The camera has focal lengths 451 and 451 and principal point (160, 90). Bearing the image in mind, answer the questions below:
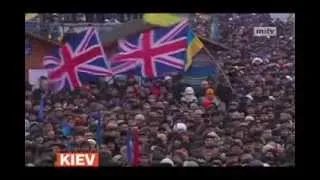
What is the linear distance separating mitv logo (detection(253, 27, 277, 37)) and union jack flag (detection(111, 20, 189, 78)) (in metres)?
0.57

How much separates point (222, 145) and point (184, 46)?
0.87 meters

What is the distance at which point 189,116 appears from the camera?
12.1ft

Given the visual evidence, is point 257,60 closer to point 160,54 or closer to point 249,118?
point 249,118

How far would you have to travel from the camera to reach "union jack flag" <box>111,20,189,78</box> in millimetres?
3701

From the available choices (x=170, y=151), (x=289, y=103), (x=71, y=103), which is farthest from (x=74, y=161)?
(x=289, y=103)

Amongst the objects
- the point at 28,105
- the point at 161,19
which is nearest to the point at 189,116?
the point at 161,19

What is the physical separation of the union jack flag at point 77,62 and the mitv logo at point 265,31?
1.25 metres

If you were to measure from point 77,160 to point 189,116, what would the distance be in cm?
99

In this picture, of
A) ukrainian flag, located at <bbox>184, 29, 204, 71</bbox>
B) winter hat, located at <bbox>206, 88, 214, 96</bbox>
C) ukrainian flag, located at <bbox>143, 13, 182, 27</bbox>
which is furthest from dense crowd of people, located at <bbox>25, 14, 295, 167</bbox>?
ukrainian flag, located at <bbox>143, 13, 182, 27</bbox>

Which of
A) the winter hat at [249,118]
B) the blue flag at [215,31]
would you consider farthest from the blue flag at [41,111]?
the winter hat at [249,118]
